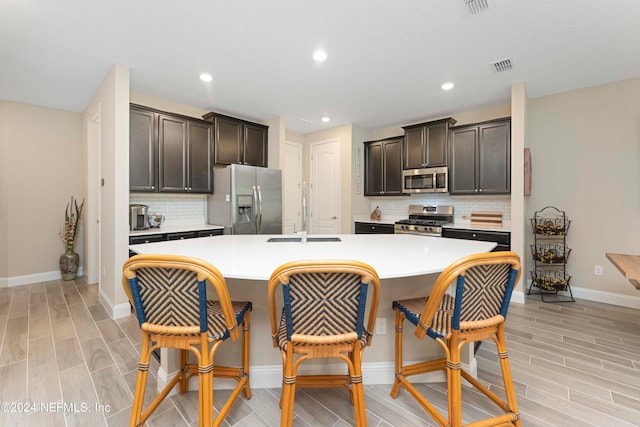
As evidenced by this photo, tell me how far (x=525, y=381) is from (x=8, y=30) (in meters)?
4.81

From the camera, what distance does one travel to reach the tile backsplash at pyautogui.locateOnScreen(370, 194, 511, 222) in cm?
425

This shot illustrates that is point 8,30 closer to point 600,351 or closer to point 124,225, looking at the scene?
point 124,225

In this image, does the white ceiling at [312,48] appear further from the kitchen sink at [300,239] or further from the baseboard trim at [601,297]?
the baseboard trim at [601,297]

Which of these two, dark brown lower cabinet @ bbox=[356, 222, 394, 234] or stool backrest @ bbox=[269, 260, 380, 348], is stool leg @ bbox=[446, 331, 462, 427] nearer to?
stool backrest @ bbox=[269, 260, 380, 348]

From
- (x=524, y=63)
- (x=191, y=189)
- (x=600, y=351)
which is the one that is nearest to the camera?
(x=600, y=351)

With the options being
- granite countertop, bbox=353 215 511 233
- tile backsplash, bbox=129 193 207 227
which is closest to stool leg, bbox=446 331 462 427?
granite countertop, bbox=353 215 511 233

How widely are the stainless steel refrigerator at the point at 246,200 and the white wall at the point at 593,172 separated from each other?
3.63 metres

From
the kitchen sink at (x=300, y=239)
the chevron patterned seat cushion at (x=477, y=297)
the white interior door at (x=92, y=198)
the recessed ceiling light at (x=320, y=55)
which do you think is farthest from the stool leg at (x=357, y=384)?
the white interior door at (x=92, y=198)

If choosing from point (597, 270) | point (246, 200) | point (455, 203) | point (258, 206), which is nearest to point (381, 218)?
point (455, 203)

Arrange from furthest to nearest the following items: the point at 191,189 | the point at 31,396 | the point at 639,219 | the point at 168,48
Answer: the point at 191,189 < the point at 639,219 < the point at 168,48 < the point at 31,396

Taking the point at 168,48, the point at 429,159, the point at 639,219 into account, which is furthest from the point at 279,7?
the point at 639,219

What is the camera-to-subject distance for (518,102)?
3.46 m

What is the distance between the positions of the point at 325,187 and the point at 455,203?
238 centimetres

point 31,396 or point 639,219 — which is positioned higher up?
point 639,219
